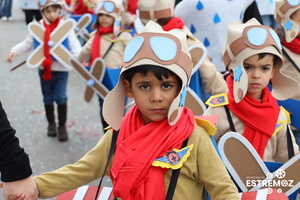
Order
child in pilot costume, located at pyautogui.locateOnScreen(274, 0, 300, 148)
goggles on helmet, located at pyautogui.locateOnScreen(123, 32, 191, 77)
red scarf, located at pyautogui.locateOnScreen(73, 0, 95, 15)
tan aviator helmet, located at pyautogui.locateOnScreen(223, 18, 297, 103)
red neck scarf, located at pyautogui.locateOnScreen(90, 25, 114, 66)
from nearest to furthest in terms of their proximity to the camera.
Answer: goggles on helmet, located at pyautogui.locateOnScreen(123, 32, 191, 77)
tan aviator helmet, located at pyautogui.locateOnScreen(223, 18, 297, 103)
child in pilot costume, located at pyautogui.locateOnScreen(274, 0, 300, 148)
red neck scarf, located at pyautogui.locateOnScreen(90, 25, 114, 66)
red scarf, located at pyautogui.locateOnScreen(73, 0, 95, 15)

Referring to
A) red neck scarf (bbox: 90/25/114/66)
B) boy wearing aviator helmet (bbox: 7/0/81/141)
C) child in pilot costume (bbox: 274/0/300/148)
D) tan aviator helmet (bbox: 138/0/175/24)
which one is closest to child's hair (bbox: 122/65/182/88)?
child in pilot costume (bbox: 274/0/300/148)

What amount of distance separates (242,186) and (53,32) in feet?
9.12

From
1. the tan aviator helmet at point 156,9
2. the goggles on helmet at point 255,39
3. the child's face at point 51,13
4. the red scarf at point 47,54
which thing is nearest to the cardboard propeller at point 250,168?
the goggles on helmet at point 255,39

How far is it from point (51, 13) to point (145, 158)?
10.3 ft

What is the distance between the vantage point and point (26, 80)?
25.3 feet

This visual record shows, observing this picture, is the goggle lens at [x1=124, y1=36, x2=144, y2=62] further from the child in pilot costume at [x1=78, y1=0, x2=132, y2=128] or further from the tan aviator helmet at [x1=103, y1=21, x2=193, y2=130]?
the child in pilot costume at [x1=78, y1=0, x2=132, y2=128]

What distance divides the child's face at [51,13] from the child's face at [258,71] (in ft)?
8.28

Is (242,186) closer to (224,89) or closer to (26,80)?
(224,89)

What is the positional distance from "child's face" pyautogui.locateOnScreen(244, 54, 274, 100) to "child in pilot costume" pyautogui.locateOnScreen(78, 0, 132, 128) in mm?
1884

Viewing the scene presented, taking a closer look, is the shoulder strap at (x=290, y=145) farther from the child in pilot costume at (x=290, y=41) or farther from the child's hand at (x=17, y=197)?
the child's hand at (x=17, y=197)

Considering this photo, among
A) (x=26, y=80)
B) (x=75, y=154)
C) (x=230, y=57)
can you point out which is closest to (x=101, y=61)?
(x=75, y=154)

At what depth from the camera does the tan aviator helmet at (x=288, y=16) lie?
3.56 m

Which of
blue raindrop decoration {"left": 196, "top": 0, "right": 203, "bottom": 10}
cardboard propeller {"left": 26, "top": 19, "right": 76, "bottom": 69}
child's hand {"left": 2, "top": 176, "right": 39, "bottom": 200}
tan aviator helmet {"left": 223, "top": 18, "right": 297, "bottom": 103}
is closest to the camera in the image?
child's hand {"left": 2, "top": 176, "right": 39, "bottom": 200}

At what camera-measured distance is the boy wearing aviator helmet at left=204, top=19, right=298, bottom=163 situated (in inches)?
105
